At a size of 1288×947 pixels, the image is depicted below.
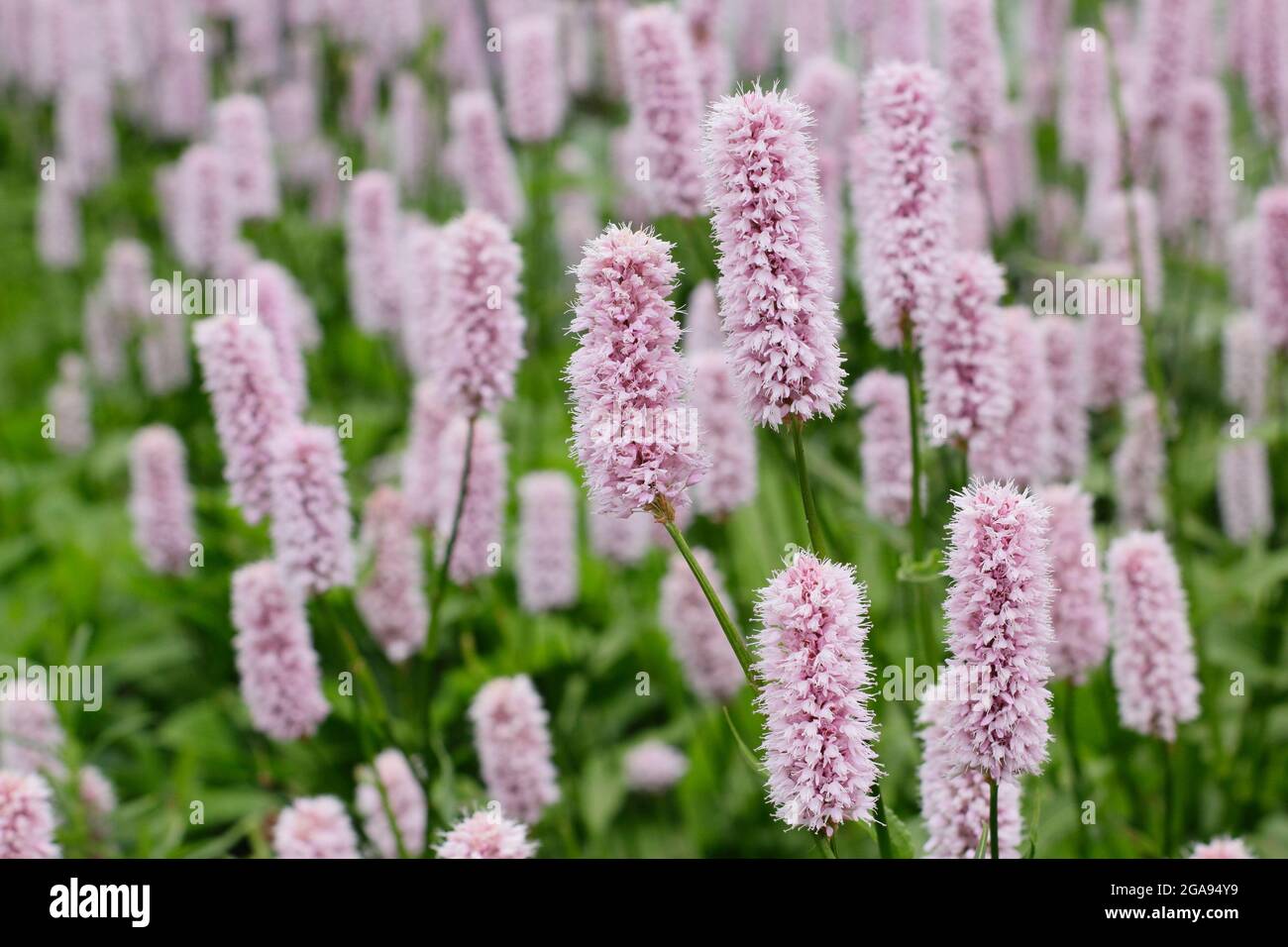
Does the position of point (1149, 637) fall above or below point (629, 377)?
below

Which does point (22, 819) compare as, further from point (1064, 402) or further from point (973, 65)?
point (973, 65)

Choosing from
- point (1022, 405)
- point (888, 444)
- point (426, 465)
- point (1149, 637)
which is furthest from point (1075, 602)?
point (426, 465)

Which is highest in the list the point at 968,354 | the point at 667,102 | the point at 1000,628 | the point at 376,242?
the point at 376,242

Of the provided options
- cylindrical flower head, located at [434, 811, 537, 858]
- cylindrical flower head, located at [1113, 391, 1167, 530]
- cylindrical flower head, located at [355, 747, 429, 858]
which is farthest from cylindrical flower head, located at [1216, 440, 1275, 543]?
cylindrical flower head, located at [434, 811, 537, 858]

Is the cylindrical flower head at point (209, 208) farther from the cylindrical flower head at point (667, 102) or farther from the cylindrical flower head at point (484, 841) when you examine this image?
the cylindrical flower head at point (484, 841)

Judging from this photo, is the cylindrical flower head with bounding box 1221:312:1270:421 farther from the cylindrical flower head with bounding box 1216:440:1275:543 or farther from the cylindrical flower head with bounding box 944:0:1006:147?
the cylindrical flower head with bounding box 944:0:1006:147

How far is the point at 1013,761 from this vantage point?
1.88 m

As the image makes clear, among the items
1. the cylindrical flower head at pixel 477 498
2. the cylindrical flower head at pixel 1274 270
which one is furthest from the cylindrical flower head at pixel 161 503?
the cylindrical flower head at pixel 1274 270

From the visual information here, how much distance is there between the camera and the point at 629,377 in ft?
6.18

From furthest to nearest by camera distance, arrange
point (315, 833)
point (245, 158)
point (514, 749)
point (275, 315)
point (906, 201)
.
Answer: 1. point (245, 158)
2. point (275, 315)
3. point (514, 749)
4. point (315, 833)
5. point (906, 201)

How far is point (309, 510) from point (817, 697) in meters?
1.43

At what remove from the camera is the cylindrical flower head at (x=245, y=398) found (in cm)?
288

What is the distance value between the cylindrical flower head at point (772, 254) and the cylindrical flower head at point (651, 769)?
2332 mm

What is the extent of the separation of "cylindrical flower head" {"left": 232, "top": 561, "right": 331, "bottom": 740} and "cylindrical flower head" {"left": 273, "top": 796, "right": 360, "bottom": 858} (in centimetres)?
30
